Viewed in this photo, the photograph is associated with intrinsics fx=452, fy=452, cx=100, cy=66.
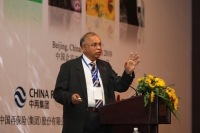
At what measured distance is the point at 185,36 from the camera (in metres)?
8.52

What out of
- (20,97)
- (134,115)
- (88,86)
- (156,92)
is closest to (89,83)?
(88,86)

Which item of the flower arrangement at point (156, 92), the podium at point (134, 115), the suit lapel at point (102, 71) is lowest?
the podium at point (134, 115)

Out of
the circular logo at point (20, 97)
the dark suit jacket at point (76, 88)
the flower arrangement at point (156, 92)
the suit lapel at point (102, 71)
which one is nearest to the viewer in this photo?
the flower arrangement at point (156, 92)

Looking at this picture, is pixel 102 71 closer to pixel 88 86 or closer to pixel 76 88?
pixel 88 86

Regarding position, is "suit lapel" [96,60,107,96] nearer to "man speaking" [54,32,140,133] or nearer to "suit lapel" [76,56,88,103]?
"man speaking" [54,32,140,133]

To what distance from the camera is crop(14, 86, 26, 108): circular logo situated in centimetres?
505

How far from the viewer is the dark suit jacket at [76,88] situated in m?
4.00

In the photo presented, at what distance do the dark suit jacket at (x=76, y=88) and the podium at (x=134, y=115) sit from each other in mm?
220

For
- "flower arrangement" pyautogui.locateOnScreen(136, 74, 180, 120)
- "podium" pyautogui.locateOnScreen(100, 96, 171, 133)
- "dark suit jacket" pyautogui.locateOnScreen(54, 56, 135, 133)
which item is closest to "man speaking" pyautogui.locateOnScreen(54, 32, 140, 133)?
"dark suit jacket" pyautogui.locateOnScreen(54, 56, 135, 133)

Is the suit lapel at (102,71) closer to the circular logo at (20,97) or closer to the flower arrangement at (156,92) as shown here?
the flower arrangement at (156,92)

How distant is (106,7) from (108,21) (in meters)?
0.20

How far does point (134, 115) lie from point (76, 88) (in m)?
0.63

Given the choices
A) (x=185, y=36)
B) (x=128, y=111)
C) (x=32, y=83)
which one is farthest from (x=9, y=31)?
(x=185, y=36)

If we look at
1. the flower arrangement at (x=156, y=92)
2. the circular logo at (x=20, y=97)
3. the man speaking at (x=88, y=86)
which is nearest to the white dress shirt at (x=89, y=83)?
the man speaking at (x=88, y=86)
